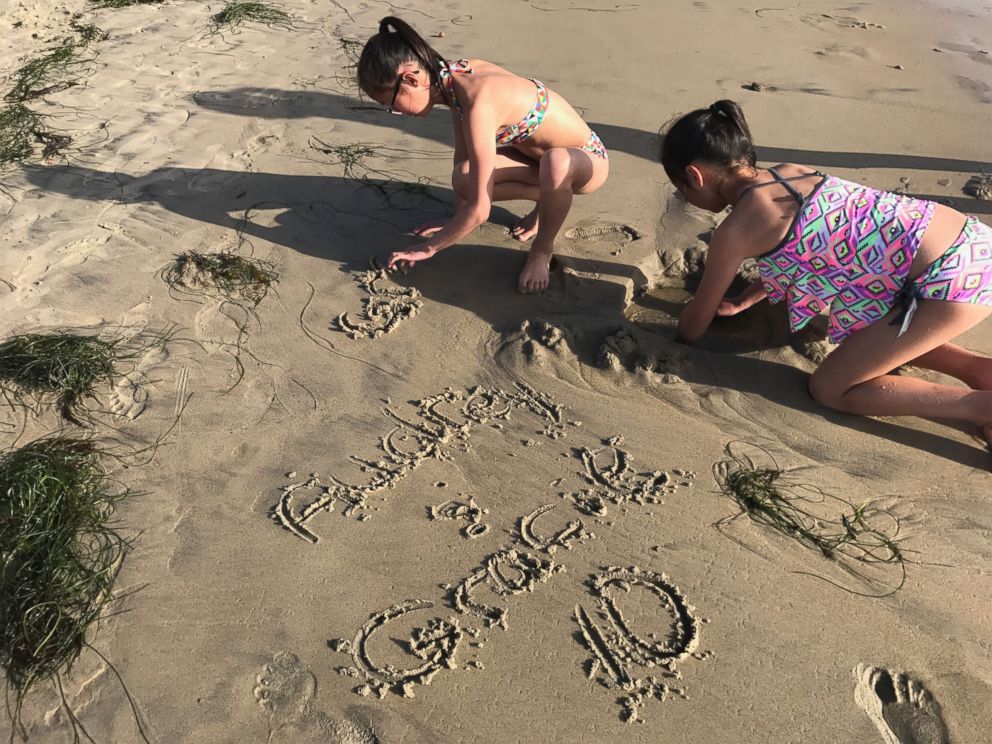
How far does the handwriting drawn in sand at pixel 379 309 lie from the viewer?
3074mm

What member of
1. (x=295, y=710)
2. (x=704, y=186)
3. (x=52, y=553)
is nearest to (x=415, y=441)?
(x=295, y=710)

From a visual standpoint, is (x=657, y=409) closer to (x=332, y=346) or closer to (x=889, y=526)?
(x=889, y=526)

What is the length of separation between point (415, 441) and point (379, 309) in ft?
2.53

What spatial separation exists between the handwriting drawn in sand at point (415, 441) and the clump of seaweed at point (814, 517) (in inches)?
23.2

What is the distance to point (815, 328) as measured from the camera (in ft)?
10.1

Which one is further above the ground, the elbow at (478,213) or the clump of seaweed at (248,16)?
the elbow at (478,213)

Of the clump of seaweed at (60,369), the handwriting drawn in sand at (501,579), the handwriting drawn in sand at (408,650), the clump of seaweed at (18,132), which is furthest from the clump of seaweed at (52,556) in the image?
the clump of seaweed at (18,132)

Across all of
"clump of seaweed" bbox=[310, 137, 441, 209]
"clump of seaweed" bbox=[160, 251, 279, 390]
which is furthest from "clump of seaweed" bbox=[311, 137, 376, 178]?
"clump of seaweed" bbox=[160, 251, 279, 390]

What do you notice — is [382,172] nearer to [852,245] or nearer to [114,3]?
[852,245]

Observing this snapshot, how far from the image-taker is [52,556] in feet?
6.93

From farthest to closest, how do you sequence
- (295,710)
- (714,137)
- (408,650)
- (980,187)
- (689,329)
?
(980,187) < (689,329) < (714,137) < (408,650) < (295,710)

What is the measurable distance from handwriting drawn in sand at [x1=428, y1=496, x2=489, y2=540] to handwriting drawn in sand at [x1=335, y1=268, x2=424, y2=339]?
913 mm

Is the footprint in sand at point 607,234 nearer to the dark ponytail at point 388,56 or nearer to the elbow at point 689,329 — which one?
the elbow at point 689,329

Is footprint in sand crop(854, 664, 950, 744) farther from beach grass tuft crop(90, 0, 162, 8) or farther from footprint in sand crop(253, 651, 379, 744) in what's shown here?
beach grass tuft crop(90, 0, 162, 8)
